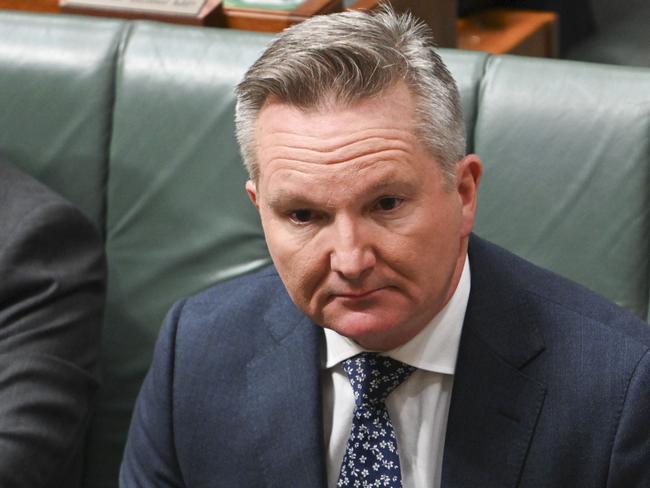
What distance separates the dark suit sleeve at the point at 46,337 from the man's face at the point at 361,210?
26.2 inches

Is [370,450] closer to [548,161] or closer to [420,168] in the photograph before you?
[420,168]

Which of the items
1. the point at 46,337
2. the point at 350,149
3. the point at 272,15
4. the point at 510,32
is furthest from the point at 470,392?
the point at 510,32

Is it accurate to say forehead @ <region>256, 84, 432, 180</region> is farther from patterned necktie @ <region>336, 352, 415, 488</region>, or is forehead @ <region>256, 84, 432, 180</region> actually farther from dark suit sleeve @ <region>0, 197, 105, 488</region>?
dark suit sleeve @ <region>0, 197, 105, 488</region>

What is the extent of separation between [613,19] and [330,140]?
7.78 ft

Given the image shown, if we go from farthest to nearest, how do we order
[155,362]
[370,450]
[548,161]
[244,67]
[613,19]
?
[613,19], [244,67], [548,161], [155,362], [370,450]

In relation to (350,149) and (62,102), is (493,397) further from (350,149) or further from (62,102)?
(62,102)

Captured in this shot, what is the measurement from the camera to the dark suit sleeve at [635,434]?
1.37 metres

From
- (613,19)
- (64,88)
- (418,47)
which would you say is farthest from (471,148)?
(613,19)

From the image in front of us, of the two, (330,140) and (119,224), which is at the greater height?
(330,140)

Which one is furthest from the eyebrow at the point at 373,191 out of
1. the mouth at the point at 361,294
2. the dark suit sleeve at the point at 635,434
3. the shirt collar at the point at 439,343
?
the dark suit sleeve at the point at 635,434

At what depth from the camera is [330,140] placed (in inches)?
51.6

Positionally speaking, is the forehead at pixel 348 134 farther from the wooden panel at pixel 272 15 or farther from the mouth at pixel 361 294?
the wooden panel at pixel 272 15

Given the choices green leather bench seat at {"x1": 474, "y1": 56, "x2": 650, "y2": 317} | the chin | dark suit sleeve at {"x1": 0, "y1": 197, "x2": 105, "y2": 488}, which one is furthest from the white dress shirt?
dark suit sleeve at {"x1": 0, "y1": 197, "x2": 105, "y2": 488}

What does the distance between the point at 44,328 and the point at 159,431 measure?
362 millimetres
